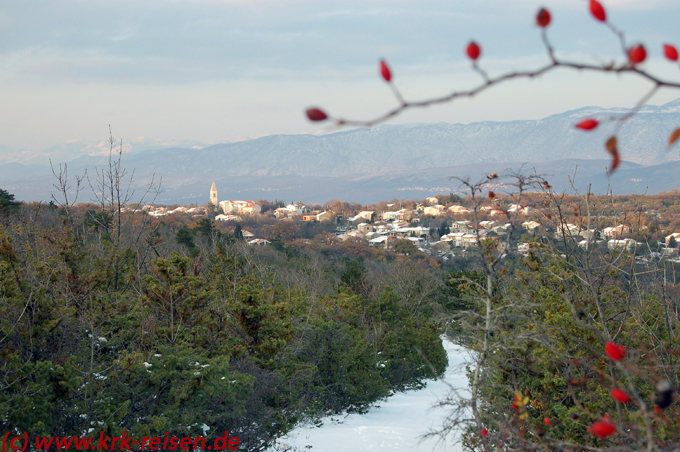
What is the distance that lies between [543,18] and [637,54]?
19 centimetres

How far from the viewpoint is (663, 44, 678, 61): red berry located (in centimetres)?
97

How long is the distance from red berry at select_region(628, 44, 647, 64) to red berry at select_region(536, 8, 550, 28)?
0.17 m

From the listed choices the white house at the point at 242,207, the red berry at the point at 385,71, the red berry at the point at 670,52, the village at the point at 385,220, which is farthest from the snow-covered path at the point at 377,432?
the white house at the point at 242,207

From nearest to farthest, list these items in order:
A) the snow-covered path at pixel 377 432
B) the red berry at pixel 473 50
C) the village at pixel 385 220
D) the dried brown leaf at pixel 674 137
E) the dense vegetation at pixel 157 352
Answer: the dried brown leaf at pixel 674 137 → the red berry at pixel 473 50 → the dense vegetation at pixel 157 352 → the snow-covered path at pixel 377 432 → the village at pixel 385 220

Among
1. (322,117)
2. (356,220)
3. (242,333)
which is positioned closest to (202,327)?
(242,333)

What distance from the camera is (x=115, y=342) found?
6.95 m

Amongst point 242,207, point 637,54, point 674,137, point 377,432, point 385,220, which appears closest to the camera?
point 674,137

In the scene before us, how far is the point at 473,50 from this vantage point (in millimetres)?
1021

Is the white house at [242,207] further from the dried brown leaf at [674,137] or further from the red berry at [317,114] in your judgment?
the dried brown leaf at [674,137]

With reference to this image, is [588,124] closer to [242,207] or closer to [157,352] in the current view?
[157,352]

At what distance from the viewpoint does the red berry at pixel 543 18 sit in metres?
0.92

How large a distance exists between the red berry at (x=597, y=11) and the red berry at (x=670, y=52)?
162mm

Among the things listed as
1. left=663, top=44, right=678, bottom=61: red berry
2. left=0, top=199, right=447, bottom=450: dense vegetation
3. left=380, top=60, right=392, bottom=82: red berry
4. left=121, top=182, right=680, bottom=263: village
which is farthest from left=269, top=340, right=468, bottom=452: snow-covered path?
left=121, top=182, right=680, bottom=263: village

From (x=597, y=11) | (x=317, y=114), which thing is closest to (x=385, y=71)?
(x=317, y=114)
